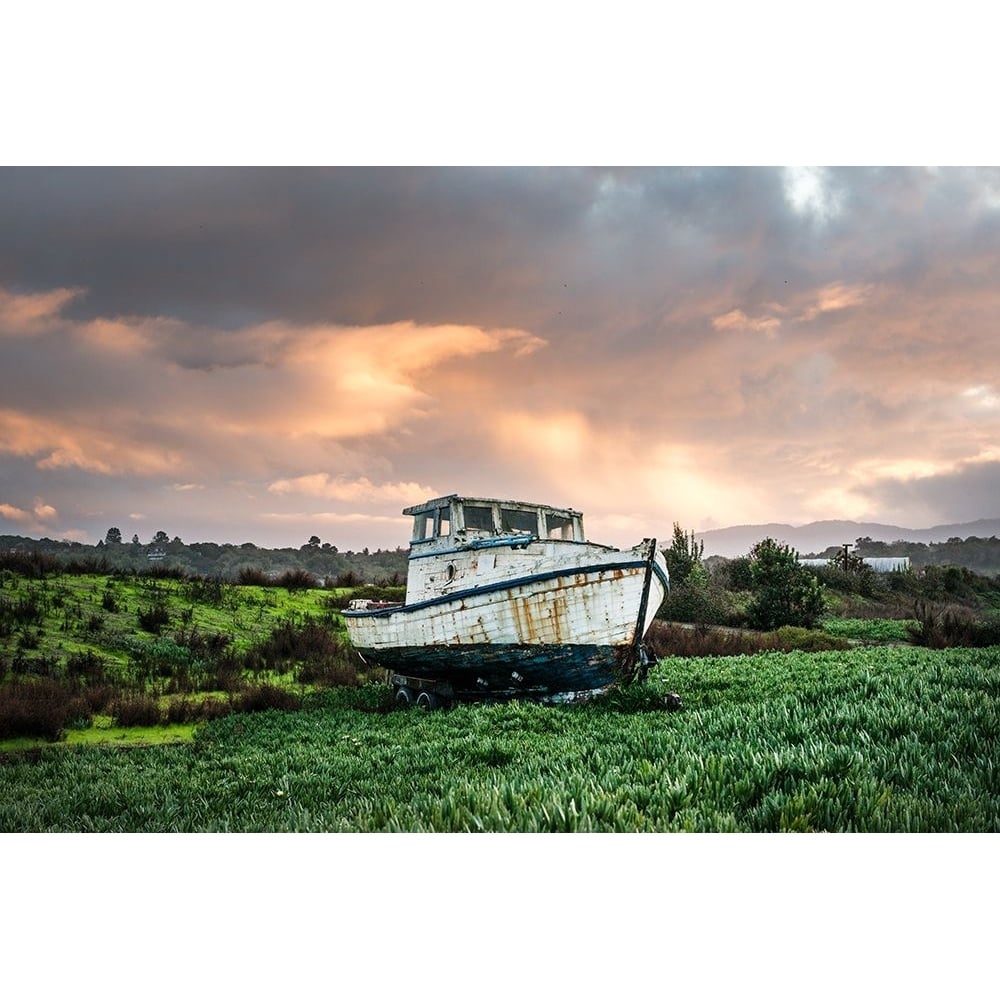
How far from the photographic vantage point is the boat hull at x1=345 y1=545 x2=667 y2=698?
8766 mm

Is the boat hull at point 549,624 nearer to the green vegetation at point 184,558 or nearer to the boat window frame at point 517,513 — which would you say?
the boat window frame at point 517,513

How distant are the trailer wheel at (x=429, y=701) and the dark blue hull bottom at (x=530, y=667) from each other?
421 mm

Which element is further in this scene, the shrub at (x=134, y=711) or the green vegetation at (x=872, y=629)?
the green vegetation at (x=872, y=629)

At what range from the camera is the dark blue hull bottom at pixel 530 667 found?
351 inches

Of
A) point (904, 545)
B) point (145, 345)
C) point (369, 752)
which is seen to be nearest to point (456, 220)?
point (145, 345)

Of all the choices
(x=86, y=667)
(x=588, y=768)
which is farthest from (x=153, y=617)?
(x=588, y=768)

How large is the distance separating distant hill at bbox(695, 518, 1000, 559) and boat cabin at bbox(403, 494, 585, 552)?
7.95 ft

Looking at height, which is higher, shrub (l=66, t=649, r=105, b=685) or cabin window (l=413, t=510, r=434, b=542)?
cabin window (l=413, t=510, r=434, b=542)

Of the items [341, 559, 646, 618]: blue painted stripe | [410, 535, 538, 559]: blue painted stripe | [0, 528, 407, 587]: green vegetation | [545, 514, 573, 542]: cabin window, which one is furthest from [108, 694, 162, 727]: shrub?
[545, 514, 573, 542]: cabin window

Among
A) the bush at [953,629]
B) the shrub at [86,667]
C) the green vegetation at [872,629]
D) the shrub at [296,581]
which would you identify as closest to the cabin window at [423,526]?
the shrub at [86,667]

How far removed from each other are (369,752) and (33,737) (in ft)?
13.7

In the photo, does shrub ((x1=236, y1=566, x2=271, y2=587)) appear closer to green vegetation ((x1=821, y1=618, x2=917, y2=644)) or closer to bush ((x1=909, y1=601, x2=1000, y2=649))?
bush ((x1=909, y1=601, x2=1000, y2=649))

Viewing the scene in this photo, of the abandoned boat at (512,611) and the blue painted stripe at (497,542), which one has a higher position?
the blue painted stripe at (497,542)

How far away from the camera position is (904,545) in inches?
437
